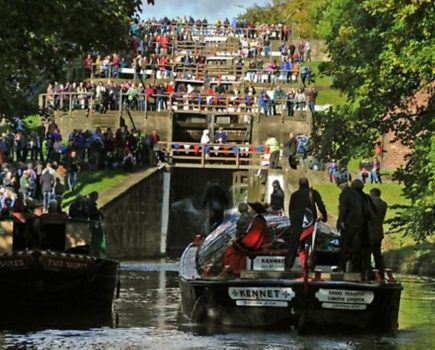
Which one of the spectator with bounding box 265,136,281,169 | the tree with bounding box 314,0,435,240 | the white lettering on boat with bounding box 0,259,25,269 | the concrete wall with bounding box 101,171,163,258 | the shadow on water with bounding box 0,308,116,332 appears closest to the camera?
the shadow on water with bounding box 0,308,116,332

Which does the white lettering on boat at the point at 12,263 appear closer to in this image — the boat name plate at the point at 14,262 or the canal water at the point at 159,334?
the boat name plate at the point at 14,262

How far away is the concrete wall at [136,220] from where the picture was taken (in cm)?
5100

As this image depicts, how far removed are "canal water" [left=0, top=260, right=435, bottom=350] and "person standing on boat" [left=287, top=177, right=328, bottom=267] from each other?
5.18 ft

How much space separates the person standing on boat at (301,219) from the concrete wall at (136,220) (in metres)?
25.4

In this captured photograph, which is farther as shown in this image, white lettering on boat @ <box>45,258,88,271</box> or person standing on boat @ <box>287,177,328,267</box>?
white lettering on boat @ <box>45,258,88,271</box>

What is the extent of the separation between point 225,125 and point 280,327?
44439mm

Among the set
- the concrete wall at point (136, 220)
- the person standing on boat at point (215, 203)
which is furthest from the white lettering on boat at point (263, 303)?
the concrete wall at point (136, 220)

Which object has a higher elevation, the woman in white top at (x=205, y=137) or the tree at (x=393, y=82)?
the woman in white top at (x=205, y=137)

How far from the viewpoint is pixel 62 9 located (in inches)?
727

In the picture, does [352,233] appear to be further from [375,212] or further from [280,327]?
[280,327]

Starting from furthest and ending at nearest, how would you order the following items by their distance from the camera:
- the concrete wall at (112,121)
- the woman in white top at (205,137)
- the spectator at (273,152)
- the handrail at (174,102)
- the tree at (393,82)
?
1. the handrail at (174,102)
2. the concrete wall at (112,121)
3. the woman in white top at (205,137)
4. the spectator at (273,152)
5. the tree at (393,82)

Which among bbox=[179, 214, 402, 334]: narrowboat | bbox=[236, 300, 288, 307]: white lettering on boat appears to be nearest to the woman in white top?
bbox=[179, 214, 402, 334]: narrowboat

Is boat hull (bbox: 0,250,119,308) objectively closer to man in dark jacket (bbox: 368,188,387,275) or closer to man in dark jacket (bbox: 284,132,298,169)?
man in dark jacket (bbox: 368,188,387,275)

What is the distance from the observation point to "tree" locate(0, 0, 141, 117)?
18766 millimetres
